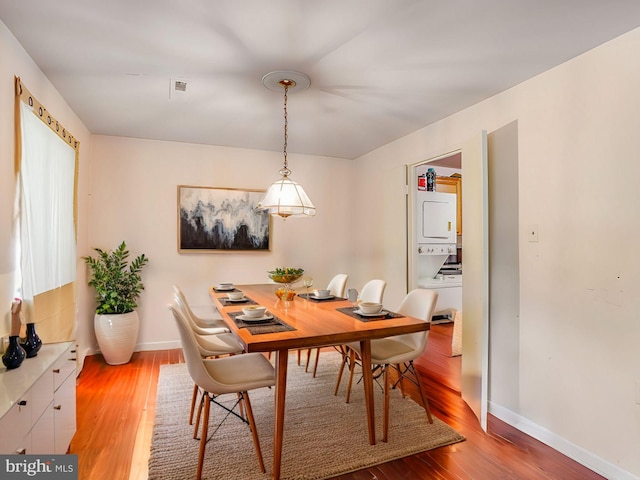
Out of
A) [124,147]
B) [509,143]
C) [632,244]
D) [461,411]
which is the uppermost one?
[124,147]

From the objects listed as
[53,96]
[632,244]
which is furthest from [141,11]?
[632,244]

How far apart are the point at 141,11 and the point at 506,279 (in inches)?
113

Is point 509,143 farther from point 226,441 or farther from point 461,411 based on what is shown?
point 226,441

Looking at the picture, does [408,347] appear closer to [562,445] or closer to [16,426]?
[562,445]

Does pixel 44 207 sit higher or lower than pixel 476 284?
higher

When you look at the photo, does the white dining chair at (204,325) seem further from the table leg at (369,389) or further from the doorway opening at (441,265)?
the doorway opening at (441,265)

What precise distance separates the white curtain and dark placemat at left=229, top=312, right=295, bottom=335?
133cm

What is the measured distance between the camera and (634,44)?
196cm

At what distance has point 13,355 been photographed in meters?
1.73

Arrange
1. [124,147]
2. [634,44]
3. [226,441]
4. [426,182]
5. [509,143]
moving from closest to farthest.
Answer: [634,44], [226,441], [509,143], [124,147], [426,182]

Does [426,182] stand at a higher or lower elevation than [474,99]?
lower

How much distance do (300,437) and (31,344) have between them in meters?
1.64

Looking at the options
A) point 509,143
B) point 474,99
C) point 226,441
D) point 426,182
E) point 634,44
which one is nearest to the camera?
point 634,44

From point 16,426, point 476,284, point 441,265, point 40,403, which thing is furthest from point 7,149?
point 441,265
